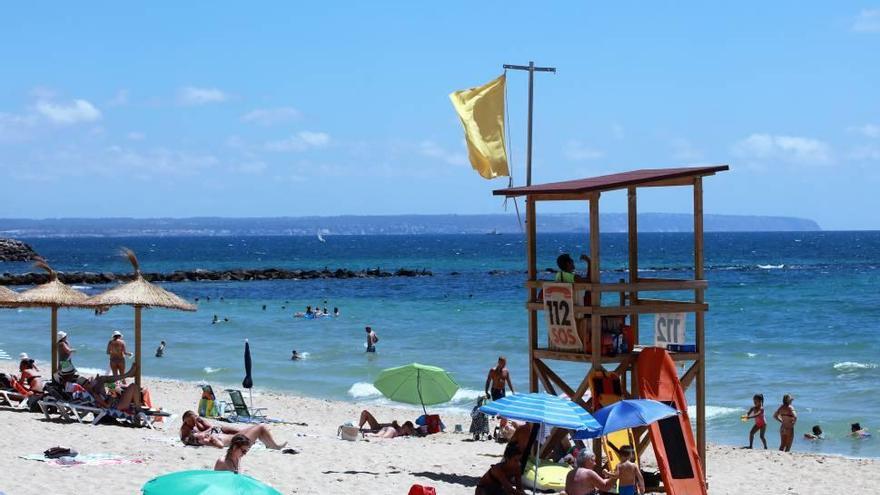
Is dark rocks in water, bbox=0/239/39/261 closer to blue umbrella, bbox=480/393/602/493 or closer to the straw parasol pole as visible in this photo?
the straw parasol pole

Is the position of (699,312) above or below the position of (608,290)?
below

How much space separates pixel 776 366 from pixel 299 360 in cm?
1170

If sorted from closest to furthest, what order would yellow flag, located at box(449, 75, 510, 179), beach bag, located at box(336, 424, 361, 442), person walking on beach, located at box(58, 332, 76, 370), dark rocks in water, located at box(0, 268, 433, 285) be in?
yellow flag, located at box(449, 75, 510, 179) < beach bag, located at box(336, 424, 361, 442) < person walking on beach, located at box(58, 332, 76, 370) < dark rocks in water, located at box(0, 268, 433, 285)

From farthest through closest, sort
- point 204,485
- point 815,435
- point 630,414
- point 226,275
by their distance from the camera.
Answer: point 226,275 < point 815,435 < point 630,414 < point 204,485

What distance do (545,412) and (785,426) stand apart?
7.50 metres

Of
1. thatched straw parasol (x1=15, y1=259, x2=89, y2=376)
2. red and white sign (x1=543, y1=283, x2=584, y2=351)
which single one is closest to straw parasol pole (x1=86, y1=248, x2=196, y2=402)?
thatched straw parasol (x1=15, y1=259, x2=89, y2=376)

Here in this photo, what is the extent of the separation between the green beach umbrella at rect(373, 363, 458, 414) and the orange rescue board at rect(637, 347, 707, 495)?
5397 millimetres

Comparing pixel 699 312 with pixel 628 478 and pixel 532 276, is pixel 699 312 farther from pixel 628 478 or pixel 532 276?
pixel 628 478

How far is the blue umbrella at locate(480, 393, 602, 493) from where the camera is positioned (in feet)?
35.0

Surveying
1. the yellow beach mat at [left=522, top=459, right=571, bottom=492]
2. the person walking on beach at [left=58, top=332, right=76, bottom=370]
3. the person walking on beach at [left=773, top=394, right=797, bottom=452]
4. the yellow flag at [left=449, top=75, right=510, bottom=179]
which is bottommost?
the person walking on beach at [left=773, top=394, right=797, bottom=452]

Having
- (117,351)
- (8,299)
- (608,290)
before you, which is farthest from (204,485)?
(8,299)

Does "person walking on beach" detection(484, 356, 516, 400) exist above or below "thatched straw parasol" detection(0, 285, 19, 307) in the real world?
below

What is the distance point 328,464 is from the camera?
13.5 meters

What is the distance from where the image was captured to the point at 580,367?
26234 millimetres
